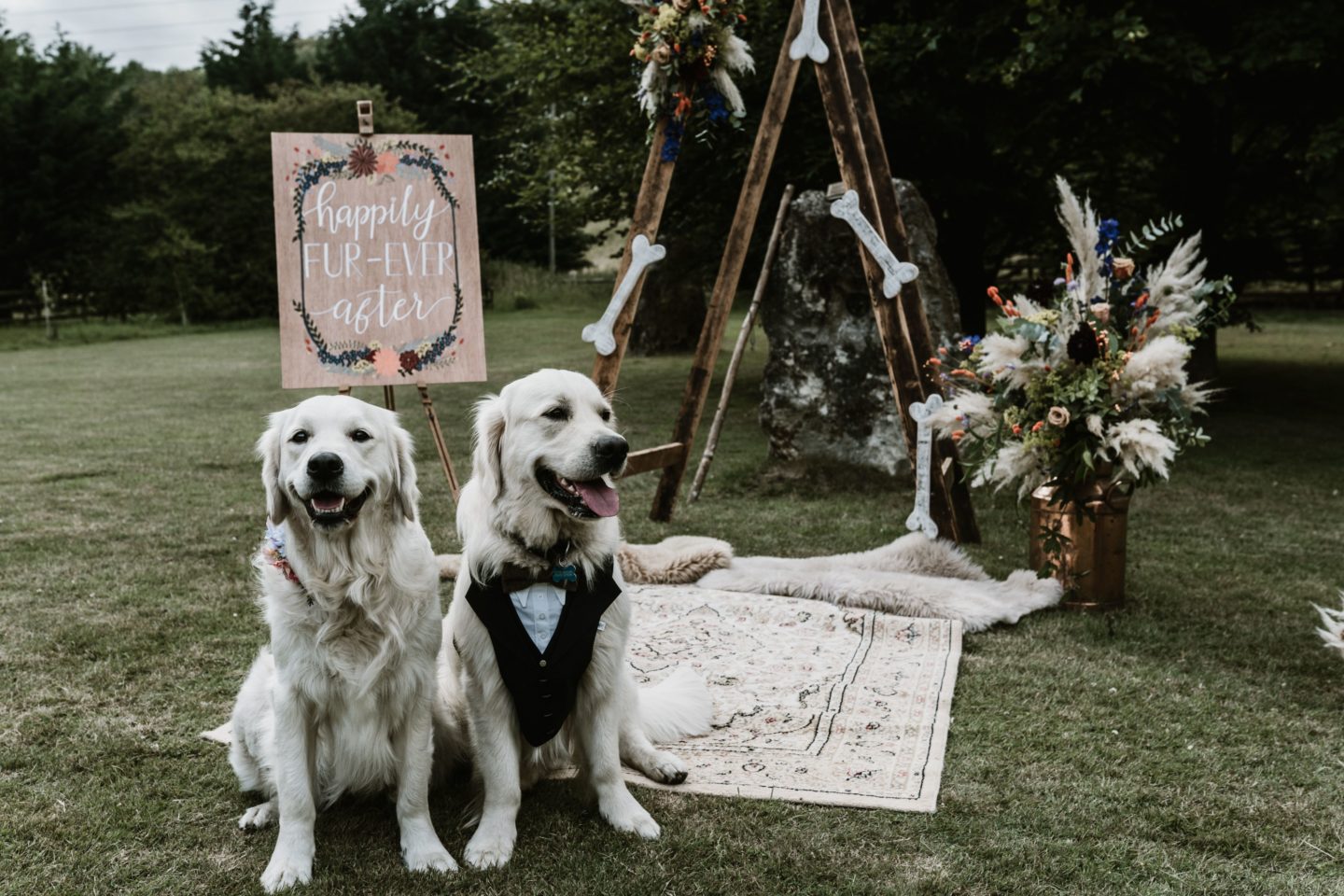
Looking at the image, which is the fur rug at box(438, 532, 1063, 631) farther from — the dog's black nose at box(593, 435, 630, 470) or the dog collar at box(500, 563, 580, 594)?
the dog's black nose at box(593, 435, 630, 470)

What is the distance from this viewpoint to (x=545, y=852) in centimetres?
302

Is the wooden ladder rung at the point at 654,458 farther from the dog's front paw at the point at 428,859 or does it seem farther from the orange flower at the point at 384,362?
the dog's front paw at the point at 428,859

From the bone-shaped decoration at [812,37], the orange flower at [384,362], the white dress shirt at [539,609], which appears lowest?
the white dress shirt at [539,609]

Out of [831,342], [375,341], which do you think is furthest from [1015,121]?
[375,341]

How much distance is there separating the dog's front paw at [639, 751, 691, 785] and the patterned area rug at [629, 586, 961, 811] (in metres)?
0.03

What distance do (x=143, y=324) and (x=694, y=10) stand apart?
88.2 feet

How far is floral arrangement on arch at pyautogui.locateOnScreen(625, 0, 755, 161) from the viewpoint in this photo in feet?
18.3

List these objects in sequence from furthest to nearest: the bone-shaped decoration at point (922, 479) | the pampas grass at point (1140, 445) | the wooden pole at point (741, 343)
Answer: the wooden pole at point (741, 343), the bone-shaped decoration at point (922, 479), the pampas grass at point (1140, 445)

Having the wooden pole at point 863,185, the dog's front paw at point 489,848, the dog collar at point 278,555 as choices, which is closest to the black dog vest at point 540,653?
the dog's front paw at point 489,848

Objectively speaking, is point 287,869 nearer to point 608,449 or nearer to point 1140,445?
point 608,449

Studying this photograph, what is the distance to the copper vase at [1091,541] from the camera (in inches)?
201

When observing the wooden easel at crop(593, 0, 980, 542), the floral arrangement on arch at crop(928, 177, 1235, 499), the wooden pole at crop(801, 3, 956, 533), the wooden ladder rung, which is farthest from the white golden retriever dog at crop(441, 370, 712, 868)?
the wooden pole at crop(801, 3, 956, 533)

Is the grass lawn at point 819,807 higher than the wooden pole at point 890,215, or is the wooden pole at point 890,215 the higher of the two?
the wooden pole at point 890,215

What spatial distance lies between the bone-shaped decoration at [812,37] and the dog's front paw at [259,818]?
460 cm
